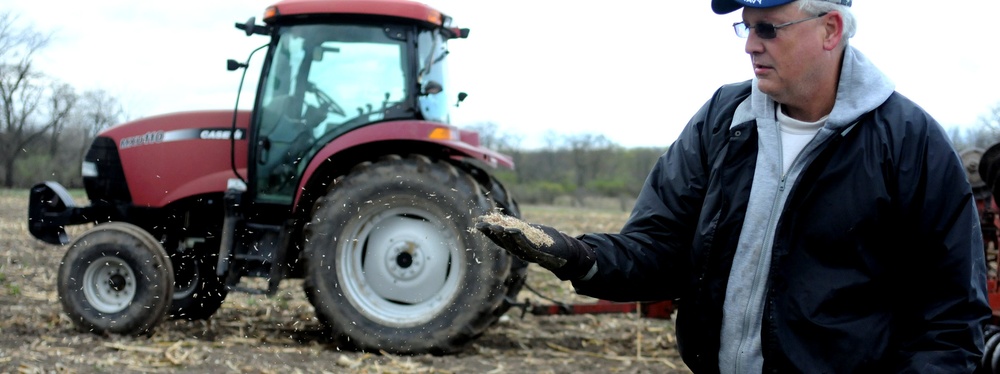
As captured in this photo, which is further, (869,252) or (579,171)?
(579,171)

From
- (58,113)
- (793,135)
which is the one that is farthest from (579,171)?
(793,135)

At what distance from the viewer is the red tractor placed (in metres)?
5.76

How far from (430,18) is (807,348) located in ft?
14.4

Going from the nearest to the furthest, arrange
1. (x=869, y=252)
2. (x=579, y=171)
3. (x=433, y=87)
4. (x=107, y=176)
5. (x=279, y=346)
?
(x=869, y=252) < (x=279, y=346) < (x=433, y=87) < (x=107, y=176) < (x=579, y=171)

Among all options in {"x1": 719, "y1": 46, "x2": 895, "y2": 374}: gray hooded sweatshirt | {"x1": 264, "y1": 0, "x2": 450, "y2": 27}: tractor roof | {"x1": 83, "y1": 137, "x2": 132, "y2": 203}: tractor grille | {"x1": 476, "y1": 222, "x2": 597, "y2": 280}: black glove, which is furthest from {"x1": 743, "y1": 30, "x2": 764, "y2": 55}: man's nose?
{"x1": 83, "y1": 137, "x2": 132, "y2": 203}: tractor grille

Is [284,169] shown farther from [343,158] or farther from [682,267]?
[682,267]

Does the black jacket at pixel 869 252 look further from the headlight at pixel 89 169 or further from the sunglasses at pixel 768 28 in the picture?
the headlight at pixel 89 169

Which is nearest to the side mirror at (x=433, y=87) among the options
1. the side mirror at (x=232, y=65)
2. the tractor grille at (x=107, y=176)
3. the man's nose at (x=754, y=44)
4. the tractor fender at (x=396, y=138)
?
the tractor fender at (x=396, y=138)

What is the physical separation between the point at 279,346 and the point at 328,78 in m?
1.72

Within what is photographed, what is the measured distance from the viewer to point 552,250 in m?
2.28

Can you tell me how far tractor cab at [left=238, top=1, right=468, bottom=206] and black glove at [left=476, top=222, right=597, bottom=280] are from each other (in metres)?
3.79

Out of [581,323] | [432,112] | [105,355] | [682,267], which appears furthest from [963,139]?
[105,355]

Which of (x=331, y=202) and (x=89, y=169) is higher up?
(x=89, y=169)

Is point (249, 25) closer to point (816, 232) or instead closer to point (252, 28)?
point (252, 28)
